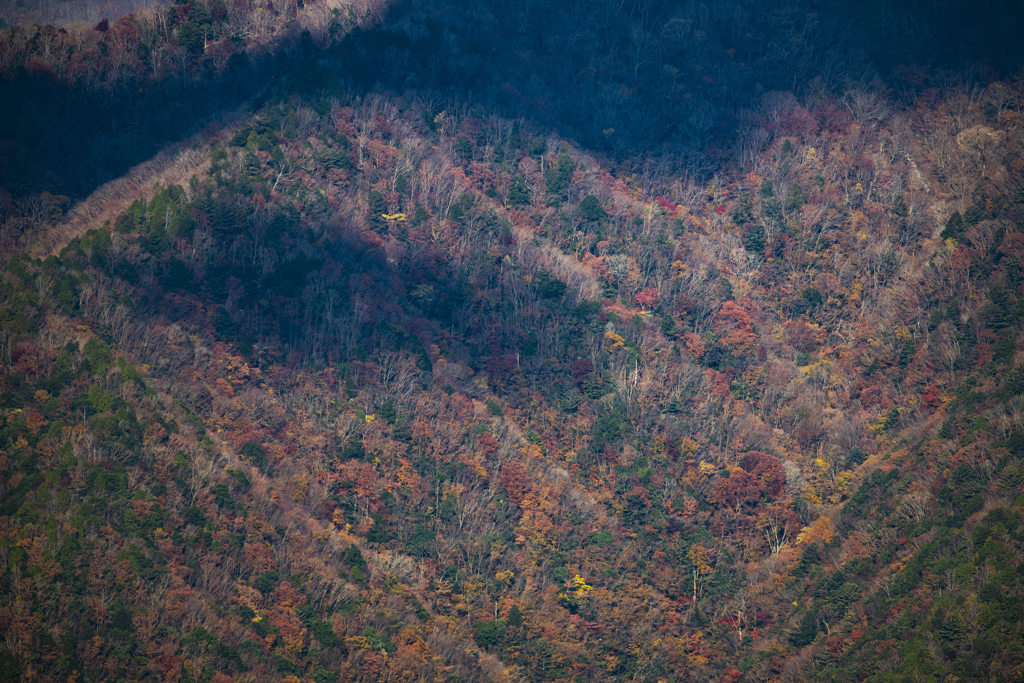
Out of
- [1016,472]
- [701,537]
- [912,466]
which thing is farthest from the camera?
[701,537]

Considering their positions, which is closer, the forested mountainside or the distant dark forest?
the forested mountainside

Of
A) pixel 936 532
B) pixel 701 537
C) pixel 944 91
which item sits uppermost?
pixel 944 91

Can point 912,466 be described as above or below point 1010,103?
below

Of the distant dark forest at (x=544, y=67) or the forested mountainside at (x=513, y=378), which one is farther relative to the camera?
the distant dark forest at (x=544, y=67)

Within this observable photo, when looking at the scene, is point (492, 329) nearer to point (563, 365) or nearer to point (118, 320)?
point (563, 365)

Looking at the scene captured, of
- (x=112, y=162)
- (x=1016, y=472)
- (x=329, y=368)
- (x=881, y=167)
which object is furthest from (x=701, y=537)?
(x=112, y=162)

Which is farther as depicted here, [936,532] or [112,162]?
[112,162]

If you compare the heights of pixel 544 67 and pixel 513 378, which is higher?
pixel 544 67

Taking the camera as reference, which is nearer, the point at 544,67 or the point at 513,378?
the point at 513,378
